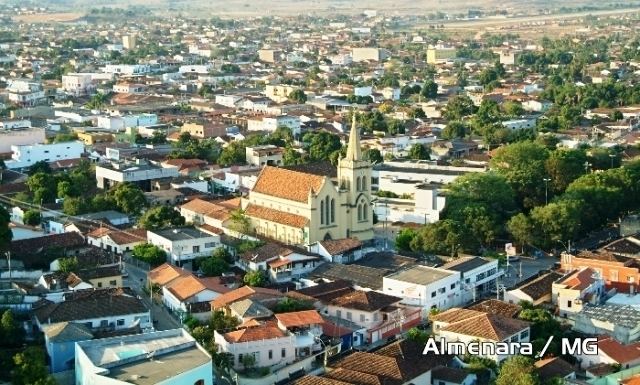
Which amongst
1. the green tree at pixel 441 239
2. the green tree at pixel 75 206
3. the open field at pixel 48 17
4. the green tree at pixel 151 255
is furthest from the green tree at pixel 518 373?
the open field at pixel 48 17

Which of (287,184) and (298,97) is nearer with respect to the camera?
(287,184)

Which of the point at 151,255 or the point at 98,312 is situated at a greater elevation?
the point at 98,312

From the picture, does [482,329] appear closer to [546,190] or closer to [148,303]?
[148,303]

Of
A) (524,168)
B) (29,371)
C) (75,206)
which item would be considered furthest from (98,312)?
(524,168)

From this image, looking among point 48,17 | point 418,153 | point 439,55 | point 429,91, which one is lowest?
point 48,17

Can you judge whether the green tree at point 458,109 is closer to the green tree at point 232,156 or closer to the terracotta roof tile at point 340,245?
the green tree at point 232,156

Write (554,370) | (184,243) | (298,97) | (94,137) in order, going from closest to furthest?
(554,370)
(184,243)
(94,137)
(298,97)

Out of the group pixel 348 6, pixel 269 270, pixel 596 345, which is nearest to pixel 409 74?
pixel 269 270

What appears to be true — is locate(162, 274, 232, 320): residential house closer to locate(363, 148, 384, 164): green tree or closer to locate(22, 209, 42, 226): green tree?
locate(22, 209, 42, 226): green tree
